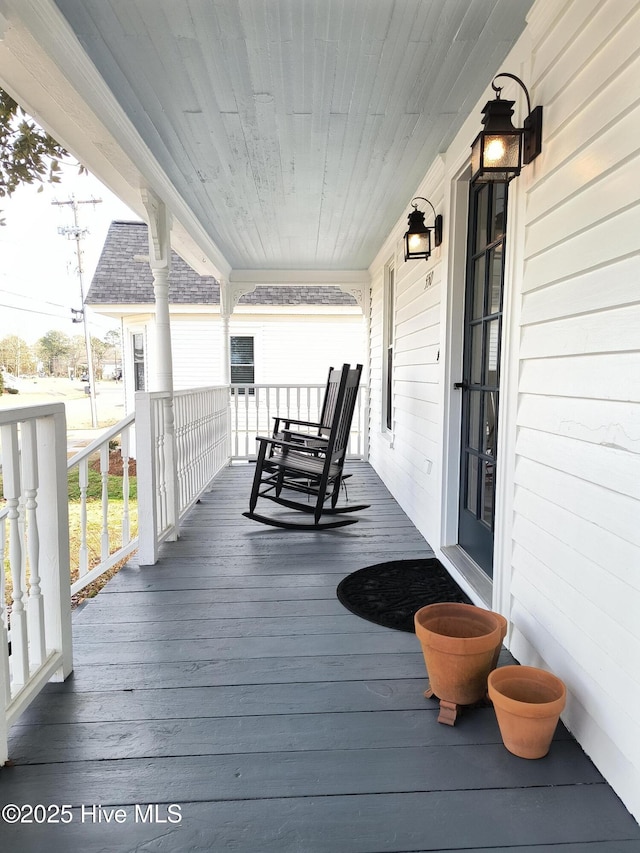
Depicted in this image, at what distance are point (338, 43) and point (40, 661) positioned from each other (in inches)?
98.6

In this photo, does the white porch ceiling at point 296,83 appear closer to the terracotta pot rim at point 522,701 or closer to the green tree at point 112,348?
the terracotta pot rim at point 522,701

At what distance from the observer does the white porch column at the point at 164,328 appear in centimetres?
340

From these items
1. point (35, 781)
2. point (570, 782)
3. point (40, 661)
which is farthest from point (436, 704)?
point (40, 661)

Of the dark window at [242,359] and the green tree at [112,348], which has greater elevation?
the green tree at [112,348]

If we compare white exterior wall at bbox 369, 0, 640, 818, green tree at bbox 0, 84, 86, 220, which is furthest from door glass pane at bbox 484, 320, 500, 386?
green tree at bbox 0, 84, 86, 220

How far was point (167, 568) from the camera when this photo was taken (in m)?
2.96

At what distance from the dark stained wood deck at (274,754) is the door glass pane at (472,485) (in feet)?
2.87

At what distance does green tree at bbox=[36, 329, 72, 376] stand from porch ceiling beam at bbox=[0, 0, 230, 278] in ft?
65.1

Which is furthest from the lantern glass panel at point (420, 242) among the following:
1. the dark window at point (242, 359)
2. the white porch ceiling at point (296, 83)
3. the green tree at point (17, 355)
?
the green tree at point (17, 355)

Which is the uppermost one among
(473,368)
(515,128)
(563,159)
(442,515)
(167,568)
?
(515,128)

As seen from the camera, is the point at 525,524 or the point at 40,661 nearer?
the point at 40,661

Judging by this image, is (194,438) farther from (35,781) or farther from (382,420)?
(35,781)

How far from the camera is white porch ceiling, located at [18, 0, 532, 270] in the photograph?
1.83 m

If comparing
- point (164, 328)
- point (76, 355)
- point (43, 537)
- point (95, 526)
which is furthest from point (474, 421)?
point (76, 355)
